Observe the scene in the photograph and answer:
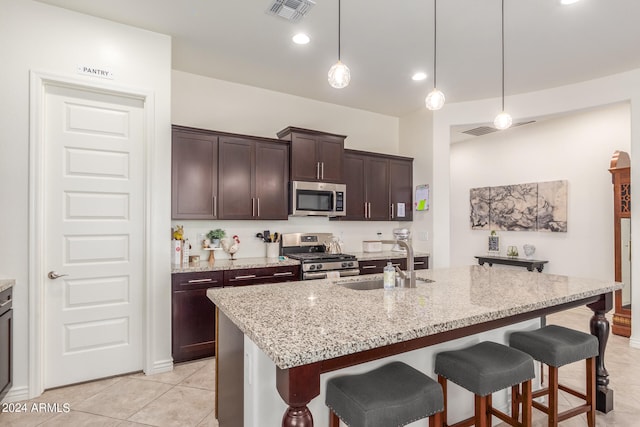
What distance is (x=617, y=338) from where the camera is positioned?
12.9 ft

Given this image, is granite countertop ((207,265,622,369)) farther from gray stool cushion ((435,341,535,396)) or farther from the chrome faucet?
gray stool cushion ((435,341,535,396))

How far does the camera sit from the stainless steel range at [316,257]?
3.87 m

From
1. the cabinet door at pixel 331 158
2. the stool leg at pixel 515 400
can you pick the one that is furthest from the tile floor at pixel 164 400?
the cabinet door at pixel 331 158

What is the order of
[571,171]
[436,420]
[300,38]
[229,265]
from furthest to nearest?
[571,171] < [229,265] < [300,38] < [436,420]

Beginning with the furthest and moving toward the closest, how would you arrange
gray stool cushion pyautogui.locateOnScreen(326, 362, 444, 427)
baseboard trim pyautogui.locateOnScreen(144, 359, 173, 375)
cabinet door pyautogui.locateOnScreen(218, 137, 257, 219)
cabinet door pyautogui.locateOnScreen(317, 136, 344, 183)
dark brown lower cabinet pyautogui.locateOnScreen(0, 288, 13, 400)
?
1. cabinet door pyautogui.locateOnScreen(317, 136, 344, 183)
2. cabinet door pyautogui.locateOnScreen(218, 137, 257, 219)
3. baseboard trim pyautogui.locateOnScreen(144, 359, 173, 375)
4. dark brown lower cabinet pyautogui.locateOnScreen(0, 288, 13, 400)
5. gray stool cushion pyautogui.locateOnScreen(326, 362, 444, 427)

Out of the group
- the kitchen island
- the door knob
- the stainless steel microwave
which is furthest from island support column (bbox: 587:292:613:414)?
the door knob

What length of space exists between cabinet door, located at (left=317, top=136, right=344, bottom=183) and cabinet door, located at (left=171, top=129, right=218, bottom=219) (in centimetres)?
130

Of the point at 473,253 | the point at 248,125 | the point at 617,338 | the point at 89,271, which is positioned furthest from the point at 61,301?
the point at 473,253

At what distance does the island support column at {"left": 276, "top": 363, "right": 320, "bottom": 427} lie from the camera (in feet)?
3.85

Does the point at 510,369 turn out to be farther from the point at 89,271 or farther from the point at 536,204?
the point at 536,204

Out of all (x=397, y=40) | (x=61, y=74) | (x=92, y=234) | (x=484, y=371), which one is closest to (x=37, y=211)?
(x=92, y=234)

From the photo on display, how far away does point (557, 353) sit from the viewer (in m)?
2.00

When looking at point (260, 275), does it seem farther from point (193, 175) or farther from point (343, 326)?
point (343, 326)

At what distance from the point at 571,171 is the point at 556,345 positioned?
13.6 feet
